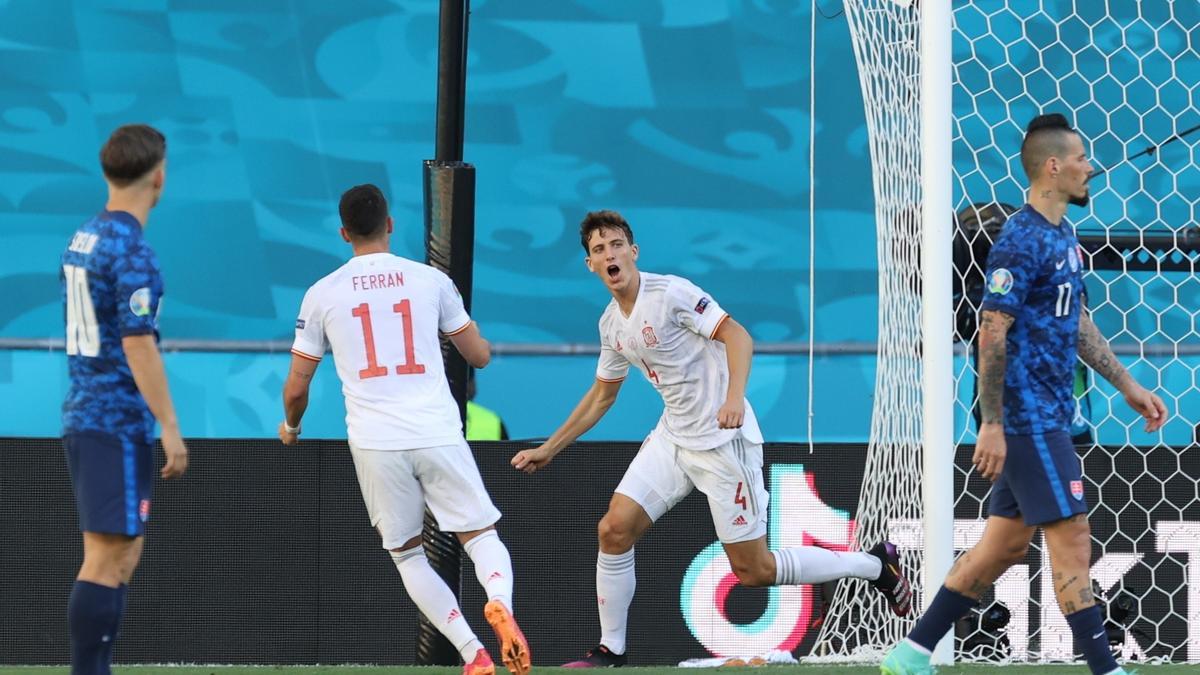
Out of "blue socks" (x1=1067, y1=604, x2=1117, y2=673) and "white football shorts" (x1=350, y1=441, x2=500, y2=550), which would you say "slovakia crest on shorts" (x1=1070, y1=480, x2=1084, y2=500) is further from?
"white football shorts" (x1=350, y1=441, x2=500, y2=550)

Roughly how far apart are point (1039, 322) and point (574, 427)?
87.5 inches

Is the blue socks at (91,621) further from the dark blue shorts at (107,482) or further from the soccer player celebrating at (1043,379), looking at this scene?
the soccer player celebrating at (1043,379)

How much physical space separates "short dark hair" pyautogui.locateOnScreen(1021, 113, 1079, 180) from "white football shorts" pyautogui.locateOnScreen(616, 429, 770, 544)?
1.93m

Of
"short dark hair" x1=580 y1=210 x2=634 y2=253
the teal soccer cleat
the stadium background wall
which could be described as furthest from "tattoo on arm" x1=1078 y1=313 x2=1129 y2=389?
the stadium background wall

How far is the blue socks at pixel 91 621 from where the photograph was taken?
4.34 meters

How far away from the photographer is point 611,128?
38.8 ft

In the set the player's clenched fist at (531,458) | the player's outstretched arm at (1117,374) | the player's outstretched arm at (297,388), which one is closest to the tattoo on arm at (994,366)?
the player's outstretched arm at (1117,374)

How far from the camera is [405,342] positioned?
5477mm

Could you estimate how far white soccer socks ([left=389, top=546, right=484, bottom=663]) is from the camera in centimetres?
544

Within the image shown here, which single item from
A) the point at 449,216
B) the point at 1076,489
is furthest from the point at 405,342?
the point at 1076,489

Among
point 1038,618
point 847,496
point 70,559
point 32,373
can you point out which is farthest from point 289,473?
point 32,373

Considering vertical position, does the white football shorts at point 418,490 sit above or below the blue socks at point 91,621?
above

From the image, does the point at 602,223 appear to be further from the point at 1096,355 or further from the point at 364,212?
the point at 1096,355

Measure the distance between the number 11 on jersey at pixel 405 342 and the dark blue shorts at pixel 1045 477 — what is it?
1957mm
